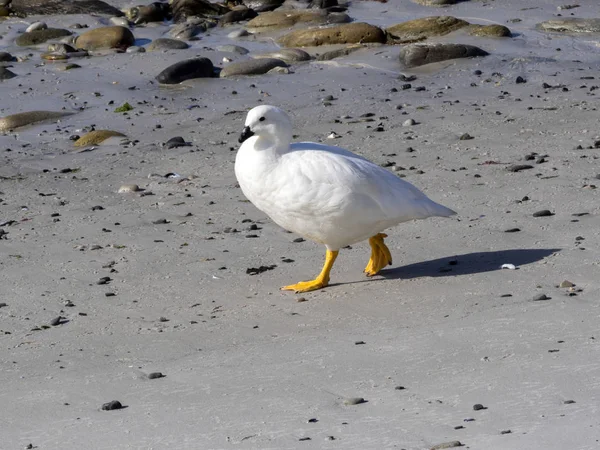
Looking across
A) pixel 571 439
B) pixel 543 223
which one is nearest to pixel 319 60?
pixel 543 223

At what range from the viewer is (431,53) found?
45.9 feet

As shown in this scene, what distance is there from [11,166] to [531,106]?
5418mm

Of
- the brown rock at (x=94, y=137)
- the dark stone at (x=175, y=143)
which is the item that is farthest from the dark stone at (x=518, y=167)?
the brown rock at (x=94, y=137)

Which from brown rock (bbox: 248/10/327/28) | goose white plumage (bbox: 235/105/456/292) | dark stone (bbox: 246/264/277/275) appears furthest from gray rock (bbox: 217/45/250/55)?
goose white plumage (bbox: 235/105/456/292)

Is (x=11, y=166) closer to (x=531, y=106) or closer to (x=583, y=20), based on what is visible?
(x=531, y=106)

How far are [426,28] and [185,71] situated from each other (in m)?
3.89

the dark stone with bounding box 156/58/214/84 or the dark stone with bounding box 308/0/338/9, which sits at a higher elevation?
the dark stone with bounding box 308/0/338/9

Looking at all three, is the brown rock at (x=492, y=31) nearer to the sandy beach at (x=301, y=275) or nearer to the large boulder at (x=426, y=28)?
the large boulder at (x=426, y=28)

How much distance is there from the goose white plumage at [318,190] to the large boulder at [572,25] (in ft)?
31.0

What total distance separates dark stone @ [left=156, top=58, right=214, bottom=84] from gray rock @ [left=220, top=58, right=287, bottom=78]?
0.24 metres

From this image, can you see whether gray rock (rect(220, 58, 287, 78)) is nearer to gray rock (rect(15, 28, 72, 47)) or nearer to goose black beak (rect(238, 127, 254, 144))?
gray rock (rect(15, 28, 72, 47))

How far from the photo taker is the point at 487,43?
49.1 feet

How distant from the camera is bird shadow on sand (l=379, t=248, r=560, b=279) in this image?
7102 millimetres

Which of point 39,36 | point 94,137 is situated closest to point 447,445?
point 94,137
